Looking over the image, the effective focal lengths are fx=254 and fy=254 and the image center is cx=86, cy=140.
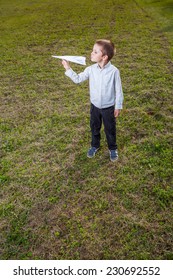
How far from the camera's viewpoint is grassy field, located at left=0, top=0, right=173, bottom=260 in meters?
2.85

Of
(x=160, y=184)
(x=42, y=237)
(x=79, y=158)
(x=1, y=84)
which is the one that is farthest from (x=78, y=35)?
(x=42, y=237)

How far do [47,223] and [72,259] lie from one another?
54cm

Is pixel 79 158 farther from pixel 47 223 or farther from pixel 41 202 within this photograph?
pixel 47 223

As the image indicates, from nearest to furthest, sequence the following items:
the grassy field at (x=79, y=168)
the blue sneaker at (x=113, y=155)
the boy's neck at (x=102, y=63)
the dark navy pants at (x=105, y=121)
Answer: the grassy field at (x=79, y=168) < the boy's neck at (x=102, y=63) < the dark navy pants at (x=105, y=121) < the blue sneaker at (x=113, y=155)

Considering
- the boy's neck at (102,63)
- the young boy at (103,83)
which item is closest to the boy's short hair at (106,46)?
the young boy at (103,83)

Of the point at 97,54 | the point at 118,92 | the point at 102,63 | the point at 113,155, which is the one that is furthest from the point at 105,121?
the point at 97,54

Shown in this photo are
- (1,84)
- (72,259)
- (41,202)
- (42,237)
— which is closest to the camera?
(72,259)

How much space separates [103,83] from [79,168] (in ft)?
4.36

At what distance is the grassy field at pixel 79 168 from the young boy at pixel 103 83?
2.45ft

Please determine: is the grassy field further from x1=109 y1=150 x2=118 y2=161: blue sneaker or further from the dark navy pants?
the dark navy pants

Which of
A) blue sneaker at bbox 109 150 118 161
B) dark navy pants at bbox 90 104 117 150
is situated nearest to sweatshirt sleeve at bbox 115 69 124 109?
dark navy pants at bbox 90 104 117 150

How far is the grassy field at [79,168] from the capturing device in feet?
9.36

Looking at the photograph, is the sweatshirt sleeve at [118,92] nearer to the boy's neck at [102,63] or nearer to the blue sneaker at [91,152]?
the boy's neck at [102,63]

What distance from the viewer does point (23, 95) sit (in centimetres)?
584
